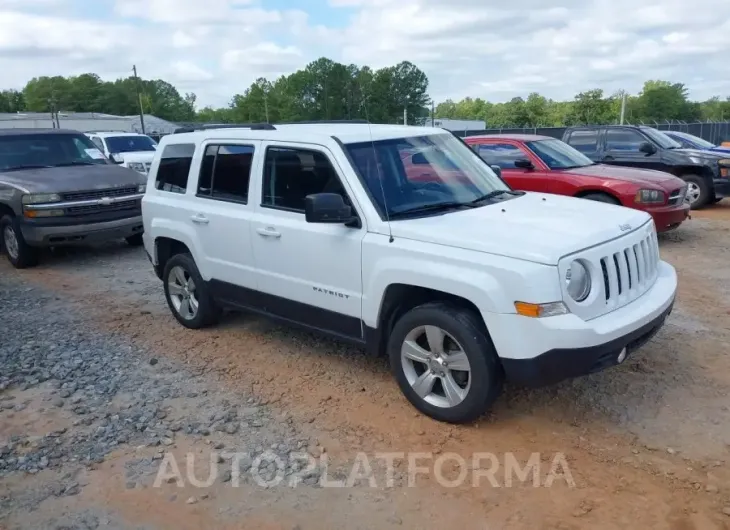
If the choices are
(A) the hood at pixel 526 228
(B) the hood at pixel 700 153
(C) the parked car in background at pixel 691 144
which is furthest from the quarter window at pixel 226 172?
(C) the parked car in background at pixel 691 144

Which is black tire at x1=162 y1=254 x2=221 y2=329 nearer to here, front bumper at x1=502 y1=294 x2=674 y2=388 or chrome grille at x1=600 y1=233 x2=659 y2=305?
front bumper at x1=502 y1=294 x2=674 y2=388

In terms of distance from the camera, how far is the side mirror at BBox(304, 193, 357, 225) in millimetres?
4238

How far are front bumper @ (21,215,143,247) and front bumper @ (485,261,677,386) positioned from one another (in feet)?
23.2

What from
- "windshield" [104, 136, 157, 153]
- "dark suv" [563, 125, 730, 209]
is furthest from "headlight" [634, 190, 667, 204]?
"windshield" [104, 136, 157, 153]

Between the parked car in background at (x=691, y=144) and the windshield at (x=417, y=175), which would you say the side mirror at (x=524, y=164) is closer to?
the windshield at (x=417, y=175)

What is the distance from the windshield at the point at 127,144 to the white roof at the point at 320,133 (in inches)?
533

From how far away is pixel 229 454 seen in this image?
13.0 ft

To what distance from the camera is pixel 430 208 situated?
451 centimetres

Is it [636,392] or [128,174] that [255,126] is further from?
[128,174]

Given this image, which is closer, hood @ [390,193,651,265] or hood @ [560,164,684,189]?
hood @ [390,193,651,265]

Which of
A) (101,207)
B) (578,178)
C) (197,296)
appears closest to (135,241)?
(101,207)

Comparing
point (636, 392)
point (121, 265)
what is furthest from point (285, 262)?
point (121, 265)

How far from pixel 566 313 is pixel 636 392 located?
1316 millimetres

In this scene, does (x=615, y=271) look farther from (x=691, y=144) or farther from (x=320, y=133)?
(x=691, y=144)
